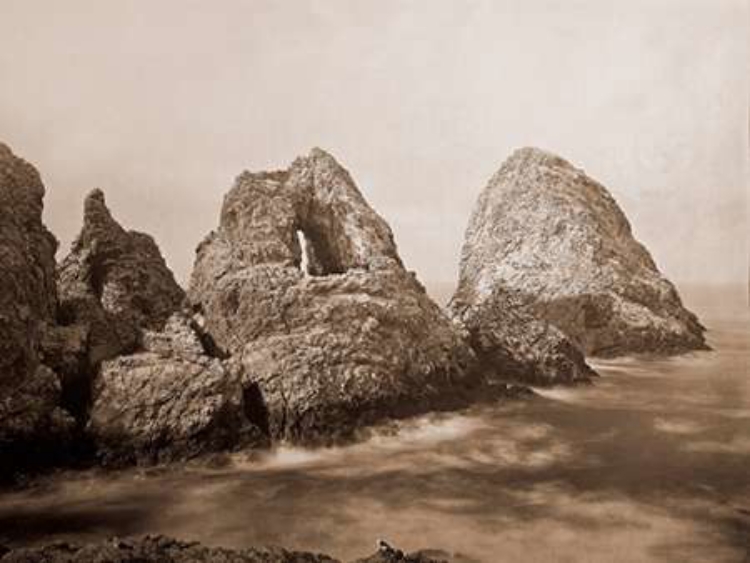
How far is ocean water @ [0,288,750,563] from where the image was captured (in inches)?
237

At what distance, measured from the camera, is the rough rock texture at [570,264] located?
1585 centimetres

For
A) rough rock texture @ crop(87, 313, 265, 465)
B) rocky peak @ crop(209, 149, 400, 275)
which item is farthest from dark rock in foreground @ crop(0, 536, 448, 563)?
rocky peak @ crop(209, 149, 400, 275)

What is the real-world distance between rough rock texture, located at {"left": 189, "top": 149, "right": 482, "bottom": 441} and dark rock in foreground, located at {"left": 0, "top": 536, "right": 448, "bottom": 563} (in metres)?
3.99

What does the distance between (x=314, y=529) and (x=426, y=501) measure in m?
1.14

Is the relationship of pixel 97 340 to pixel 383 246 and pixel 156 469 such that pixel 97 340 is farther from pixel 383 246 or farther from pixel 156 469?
pixel 383 246

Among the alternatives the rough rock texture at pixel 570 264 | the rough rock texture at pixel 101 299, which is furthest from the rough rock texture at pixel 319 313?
the rough rock texture at pixel 570 264

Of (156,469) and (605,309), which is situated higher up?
(605,309)

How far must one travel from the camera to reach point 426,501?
695cm

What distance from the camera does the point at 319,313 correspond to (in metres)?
10.8

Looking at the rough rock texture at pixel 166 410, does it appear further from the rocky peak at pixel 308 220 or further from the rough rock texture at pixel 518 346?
the rough rock texture at pixel 518 346

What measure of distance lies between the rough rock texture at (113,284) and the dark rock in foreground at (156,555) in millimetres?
5007

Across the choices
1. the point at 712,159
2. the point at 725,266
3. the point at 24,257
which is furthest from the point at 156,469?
the point at 725,266

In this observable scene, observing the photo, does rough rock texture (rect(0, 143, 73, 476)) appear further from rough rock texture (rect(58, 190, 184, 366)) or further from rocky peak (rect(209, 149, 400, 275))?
rocky peak (rect(209, 149, 400, 275))

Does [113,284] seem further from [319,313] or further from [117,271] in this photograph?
[319,313]
